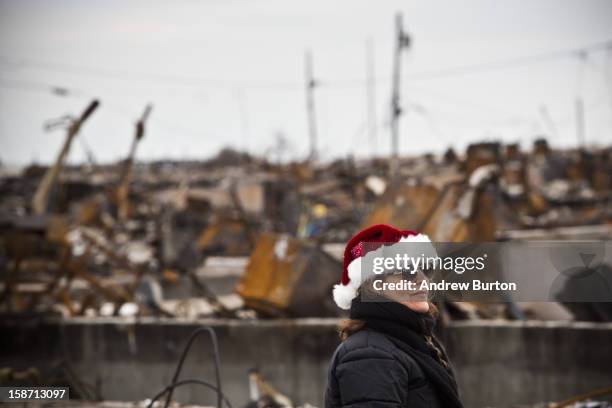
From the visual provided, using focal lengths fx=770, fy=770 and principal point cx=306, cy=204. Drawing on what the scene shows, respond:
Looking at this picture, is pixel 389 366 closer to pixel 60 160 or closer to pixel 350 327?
pixel 350 327

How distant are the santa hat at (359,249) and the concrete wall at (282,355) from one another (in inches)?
280

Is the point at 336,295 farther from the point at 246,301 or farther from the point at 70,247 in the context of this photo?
the point at 70,247

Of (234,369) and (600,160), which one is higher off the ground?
(600,160)

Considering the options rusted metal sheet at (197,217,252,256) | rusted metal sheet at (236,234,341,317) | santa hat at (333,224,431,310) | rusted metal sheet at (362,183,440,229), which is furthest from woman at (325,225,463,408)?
rusted metal sheet at (197,217,252,256)

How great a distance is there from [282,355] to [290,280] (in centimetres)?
119

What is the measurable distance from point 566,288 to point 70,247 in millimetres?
10482

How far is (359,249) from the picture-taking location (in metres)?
3.24

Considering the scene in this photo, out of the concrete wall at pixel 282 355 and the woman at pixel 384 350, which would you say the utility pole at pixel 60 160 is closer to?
the concrete wall at pixel 282 355

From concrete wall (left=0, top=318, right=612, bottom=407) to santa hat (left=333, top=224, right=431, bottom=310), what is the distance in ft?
23.4

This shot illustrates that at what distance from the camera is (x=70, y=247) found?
13.5m

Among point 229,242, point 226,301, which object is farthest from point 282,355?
point 229,242

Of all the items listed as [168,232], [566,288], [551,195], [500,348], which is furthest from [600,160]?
[566,288]

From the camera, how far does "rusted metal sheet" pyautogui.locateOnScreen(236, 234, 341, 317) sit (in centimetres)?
1148

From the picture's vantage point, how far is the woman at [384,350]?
2.83 meters
